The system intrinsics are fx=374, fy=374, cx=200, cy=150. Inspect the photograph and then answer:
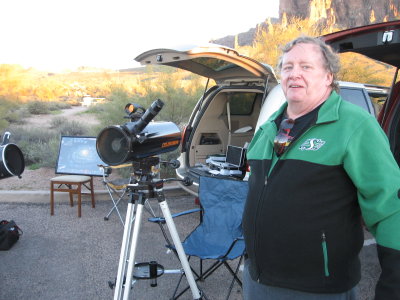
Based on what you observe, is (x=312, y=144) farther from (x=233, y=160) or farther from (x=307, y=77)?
(x=233, y=160)

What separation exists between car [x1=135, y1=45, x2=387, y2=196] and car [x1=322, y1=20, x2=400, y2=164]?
24.5 inches

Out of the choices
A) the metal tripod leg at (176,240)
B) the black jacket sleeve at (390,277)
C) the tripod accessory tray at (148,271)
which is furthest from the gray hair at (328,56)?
the tripod accessory tray at (148,271)

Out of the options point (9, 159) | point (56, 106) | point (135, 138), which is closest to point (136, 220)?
point (135, 138)

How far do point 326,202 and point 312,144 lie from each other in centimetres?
22

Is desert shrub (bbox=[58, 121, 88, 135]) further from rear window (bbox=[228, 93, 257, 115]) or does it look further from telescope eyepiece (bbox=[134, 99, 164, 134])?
telescope eyepiece (bbox=[134, 99, 164, 134])

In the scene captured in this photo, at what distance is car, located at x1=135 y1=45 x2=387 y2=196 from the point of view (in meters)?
3.88

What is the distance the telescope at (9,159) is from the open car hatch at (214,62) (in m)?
1.45

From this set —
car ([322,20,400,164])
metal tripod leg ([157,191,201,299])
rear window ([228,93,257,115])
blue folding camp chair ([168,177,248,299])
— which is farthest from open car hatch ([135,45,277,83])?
metal tripod leg ([157,191,201,299])

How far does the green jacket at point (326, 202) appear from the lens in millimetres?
1277

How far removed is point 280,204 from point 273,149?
24cm

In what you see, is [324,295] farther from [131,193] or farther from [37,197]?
[37,197]

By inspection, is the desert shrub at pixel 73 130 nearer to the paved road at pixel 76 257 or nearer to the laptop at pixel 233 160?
the paved road at pixel 76 257

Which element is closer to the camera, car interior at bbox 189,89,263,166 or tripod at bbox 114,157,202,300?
tripod at bbox 114,157,202,300

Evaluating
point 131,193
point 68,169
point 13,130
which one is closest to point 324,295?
point 131,193
